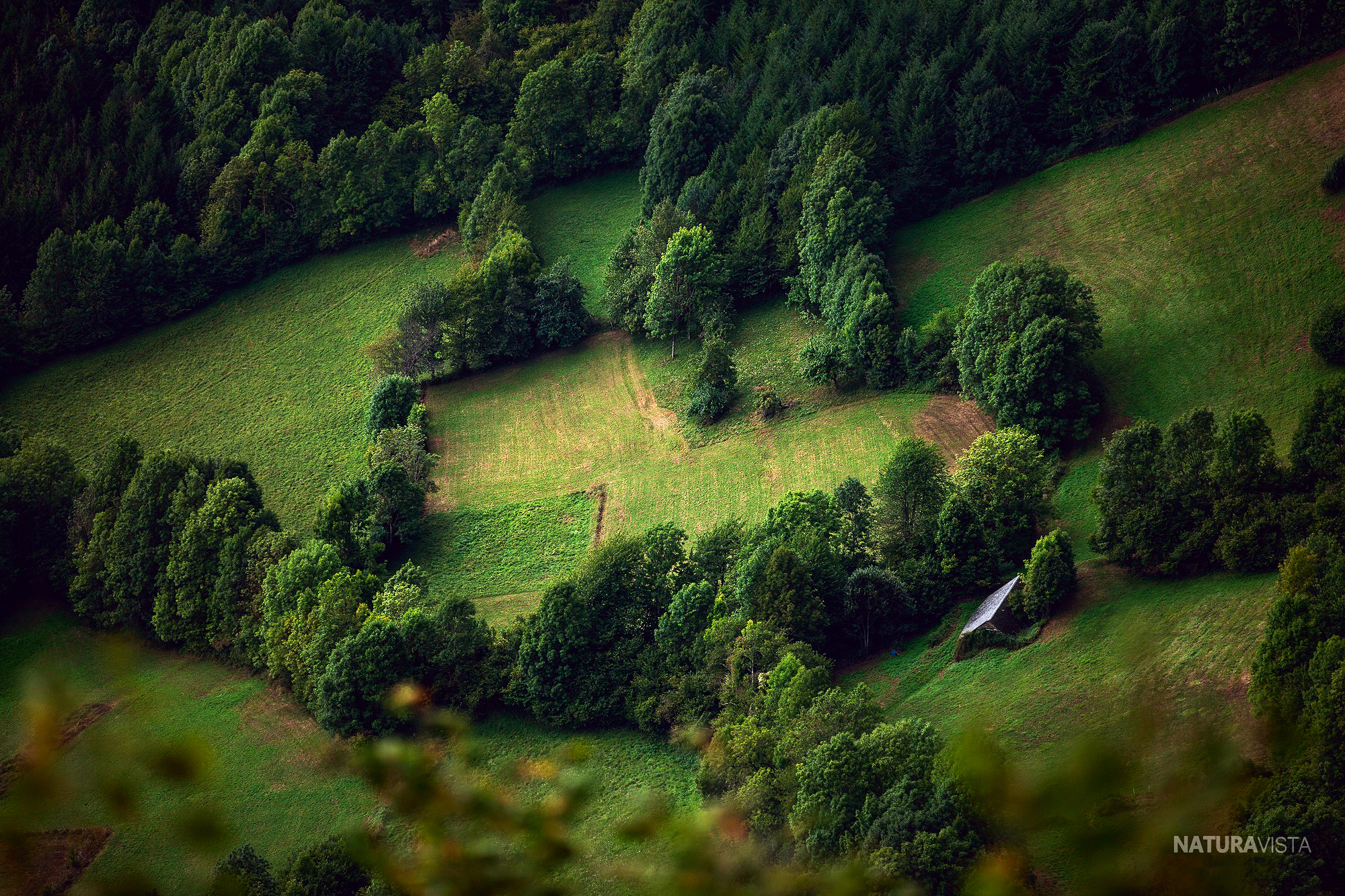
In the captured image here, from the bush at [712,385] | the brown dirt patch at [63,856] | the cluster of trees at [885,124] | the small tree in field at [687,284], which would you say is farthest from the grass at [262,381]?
the brown dirt patch at [63,856]

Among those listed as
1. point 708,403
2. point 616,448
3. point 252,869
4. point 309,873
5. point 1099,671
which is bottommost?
point 309,873

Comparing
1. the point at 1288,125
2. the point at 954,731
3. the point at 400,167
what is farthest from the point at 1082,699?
the point at 400,167

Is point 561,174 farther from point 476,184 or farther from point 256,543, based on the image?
point 256,543

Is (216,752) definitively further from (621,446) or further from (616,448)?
(621,446)

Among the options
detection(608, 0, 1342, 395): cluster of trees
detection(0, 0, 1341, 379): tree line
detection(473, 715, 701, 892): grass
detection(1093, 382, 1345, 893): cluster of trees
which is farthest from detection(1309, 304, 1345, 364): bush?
detection(473, 715, 701, 892): grass

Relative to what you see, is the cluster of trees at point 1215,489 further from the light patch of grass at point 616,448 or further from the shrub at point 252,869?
the shrub at point 252,869

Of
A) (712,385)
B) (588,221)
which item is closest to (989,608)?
(712,385)

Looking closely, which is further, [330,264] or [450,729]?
[330,264]
